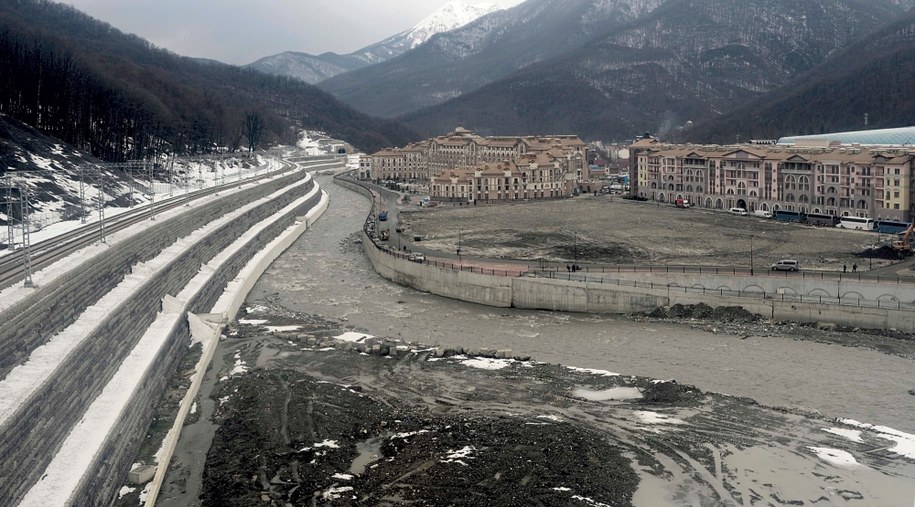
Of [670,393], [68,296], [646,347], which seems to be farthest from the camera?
[646,347]

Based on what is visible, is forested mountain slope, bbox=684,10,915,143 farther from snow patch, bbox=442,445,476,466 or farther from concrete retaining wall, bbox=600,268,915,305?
snow patch, bbox=442,445,476,466

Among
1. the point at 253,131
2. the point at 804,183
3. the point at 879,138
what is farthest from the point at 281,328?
the point at 253,131

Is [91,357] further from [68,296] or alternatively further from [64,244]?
[64,244]

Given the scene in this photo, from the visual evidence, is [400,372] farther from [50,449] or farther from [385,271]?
[385,271]

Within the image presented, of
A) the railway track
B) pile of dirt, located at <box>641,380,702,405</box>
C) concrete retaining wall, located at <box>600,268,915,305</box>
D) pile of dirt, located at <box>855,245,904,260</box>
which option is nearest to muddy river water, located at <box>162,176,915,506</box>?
pile of dirt, located at <box>641,380,702,405</box>

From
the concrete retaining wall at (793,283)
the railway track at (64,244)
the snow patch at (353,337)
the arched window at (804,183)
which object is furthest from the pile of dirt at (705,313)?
the arched window at (804,183)
